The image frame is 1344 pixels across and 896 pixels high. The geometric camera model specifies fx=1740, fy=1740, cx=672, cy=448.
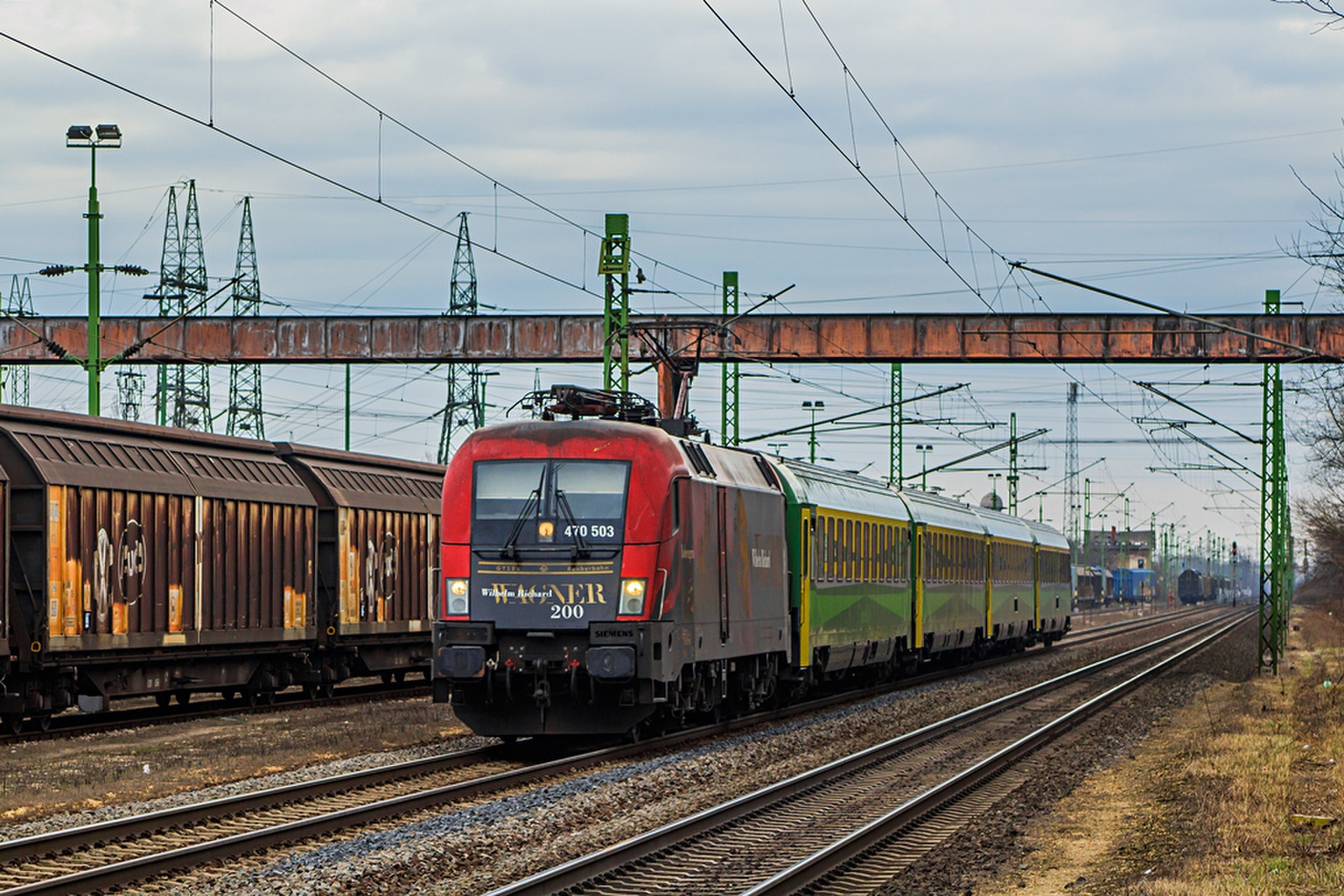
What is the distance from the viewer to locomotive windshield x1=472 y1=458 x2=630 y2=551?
1848 centimetres

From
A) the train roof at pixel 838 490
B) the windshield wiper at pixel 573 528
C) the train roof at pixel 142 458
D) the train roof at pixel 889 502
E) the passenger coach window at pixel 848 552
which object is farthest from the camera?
the passenger coach window at pixel 848 552

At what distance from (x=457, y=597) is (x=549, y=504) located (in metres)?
1.39

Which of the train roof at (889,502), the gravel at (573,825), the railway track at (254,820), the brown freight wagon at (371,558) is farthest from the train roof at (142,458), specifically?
the gravel at (573,825)

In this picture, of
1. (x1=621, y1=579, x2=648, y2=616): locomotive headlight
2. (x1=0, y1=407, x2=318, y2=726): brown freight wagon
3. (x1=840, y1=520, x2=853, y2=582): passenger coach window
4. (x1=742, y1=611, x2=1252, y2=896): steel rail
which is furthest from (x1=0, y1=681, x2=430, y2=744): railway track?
(x1=742, y1=611, x2=1252, y2=896): steel rail

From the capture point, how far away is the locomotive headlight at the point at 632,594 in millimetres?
18188

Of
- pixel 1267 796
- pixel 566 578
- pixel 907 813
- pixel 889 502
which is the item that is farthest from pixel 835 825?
pixel 889 502

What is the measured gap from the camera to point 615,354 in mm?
44438

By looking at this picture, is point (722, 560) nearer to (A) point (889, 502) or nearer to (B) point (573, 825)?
(B) point (573, 825)

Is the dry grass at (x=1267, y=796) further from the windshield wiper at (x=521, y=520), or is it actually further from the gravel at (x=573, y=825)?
the windshield wiper at (x=521, y=520)

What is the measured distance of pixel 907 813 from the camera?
1466 centimetres

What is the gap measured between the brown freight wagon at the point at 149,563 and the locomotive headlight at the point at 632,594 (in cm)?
696

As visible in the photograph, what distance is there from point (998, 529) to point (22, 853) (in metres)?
34.7

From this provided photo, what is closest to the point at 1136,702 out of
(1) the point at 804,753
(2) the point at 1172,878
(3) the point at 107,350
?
(1) the point at 804,753

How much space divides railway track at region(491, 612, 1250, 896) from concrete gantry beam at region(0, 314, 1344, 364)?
20255mm
